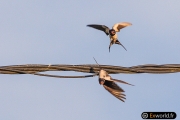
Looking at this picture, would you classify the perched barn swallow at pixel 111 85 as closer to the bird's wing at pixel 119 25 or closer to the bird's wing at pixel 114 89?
the bird's wing at pixel 114 89

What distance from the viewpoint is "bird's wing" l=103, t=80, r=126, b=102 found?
6.11 meters

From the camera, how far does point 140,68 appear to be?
6438mm

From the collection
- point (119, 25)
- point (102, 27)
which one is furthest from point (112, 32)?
point (102, 27)

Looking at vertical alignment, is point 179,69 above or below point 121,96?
above

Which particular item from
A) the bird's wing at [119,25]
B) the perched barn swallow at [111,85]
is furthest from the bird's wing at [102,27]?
the perched barn swallow at [111,85]

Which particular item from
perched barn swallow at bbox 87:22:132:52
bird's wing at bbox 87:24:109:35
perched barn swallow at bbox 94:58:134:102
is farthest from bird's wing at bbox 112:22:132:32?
perched barn swallow at bbox 94:58:134:102

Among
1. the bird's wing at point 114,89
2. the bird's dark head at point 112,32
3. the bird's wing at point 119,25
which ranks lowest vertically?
the bird's wing at point 114,89

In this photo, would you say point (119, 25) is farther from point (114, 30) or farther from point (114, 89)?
point (114, 89)

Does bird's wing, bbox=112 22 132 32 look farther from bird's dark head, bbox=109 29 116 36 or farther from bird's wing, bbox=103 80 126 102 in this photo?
bird's wing, bbox=103 80 126 102

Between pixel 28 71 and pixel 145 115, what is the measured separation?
11.4 ft

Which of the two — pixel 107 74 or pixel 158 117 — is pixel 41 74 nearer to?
pixel 107 74

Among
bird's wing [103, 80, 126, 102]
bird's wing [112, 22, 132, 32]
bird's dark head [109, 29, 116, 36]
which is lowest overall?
bird's wing [103, 80, 126, 102]

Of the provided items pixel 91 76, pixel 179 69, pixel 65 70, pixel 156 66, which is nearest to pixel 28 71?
pixel 65 70

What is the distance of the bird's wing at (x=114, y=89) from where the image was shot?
6.11 m
